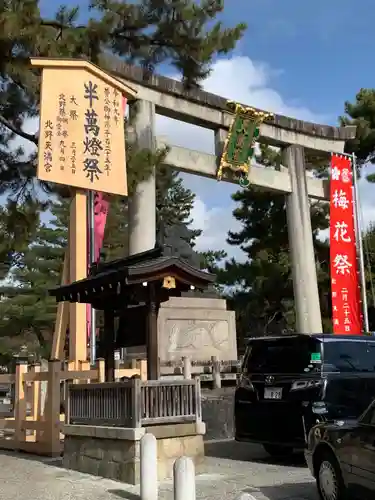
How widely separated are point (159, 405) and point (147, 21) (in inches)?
261

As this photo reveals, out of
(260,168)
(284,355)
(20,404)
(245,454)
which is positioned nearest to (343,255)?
(260,168)

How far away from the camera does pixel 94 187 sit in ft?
36.7

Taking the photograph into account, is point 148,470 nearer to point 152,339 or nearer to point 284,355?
point 152,339

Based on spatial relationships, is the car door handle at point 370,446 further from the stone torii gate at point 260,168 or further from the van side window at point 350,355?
the stone torii gate at point 260,168

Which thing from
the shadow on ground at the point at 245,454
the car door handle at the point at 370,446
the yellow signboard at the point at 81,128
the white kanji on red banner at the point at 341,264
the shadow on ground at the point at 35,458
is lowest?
the shadow on ground at the point at 35,458

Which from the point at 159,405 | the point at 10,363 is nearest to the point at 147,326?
the point at 159,405

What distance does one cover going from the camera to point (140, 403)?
24.7 feet

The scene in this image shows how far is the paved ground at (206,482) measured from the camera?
655cm

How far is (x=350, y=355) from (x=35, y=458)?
542 cm

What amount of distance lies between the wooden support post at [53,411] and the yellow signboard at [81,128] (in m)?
3.24

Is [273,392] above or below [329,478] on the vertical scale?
above

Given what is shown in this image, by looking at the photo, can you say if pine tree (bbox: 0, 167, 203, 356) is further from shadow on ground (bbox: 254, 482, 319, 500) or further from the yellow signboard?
shadow on ground (bbox: 254, 482, 319, 500)

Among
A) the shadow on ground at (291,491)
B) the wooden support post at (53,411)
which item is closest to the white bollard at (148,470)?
the shadow on ground at (291,491)

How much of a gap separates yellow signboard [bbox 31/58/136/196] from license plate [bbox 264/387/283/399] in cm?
484
